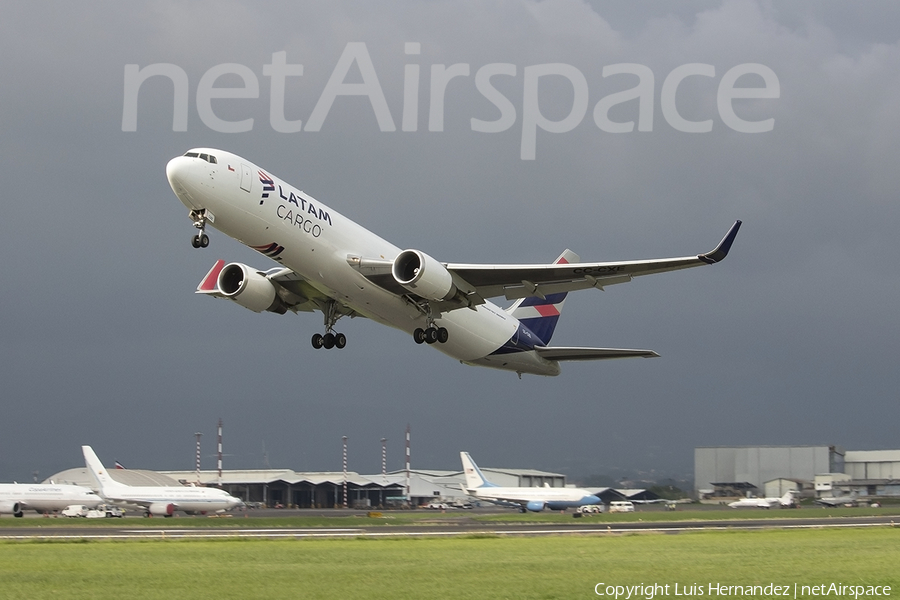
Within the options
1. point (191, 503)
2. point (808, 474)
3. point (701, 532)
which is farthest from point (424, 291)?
point (808, 474)

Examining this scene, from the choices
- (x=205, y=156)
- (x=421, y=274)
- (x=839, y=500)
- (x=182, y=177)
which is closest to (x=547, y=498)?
(x=839, y=500)

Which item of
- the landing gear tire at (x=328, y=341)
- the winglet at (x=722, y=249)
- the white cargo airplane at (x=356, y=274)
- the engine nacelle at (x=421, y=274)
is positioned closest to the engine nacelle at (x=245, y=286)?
the white cargo airplane at (x=356, y=274)

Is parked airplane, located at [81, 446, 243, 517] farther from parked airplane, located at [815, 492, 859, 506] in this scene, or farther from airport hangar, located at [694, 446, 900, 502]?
parked airplane, located at [815, 492, 859, 506]

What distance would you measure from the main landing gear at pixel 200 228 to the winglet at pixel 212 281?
6.81 m

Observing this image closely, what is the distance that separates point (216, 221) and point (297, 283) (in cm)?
718

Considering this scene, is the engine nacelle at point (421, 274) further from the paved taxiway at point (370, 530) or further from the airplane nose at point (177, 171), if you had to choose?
the paved taxiway at point (370, 530)

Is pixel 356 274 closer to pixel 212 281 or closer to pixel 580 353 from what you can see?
pixel 212 281

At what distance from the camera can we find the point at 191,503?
2731 inches

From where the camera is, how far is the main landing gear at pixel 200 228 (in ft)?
96.9

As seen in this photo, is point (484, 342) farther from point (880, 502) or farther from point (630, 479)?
point (630, 479)

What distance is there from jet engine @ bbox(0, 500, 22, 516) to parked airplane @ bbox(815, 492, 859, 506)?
64.4m

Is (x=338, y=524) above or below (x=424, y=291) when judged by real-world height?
below

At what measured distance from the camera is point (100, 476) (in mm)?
74625

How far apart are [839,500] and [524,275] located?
5874cm
